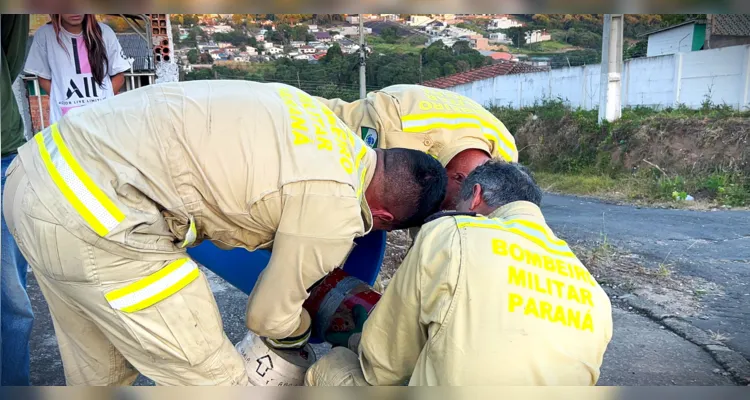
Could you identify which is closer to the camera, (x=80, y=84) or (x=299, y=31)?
(x=299, y=31)

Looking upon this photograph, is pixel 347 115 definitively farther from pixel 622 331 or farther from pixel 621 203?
pixel 621 203

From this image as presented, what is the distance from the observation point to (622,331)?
333 centimetres

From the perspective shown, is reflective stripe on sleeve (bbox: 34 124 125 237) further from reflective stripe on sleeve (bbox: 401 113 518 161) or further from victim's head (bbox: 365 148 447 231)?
reflective stripe on sleeve (bbox: 401 113 518 161)

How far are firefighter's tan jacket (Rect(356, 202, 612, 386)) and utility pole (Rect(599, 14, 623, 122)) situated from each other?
1113 centimetres

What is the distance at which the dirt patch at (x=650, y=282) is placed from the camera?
3.82 metres

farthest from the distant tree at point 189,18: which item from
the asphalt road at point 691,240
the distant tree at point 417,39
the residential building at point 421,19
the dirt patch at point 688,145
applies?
the dirt patch at point 688,145

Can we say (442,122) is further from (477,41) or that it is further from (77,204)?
(477,41)

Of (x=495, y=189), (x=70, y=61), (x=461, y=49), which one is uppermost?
(x=461, y=49)

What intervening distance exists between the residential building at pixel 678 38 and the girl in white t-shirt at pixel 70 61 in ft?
55.4

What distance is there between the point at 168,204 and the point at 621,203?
827cm

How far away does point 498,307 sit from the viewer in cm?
135

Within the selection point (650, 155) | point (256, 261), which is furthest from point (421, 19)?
point (650, 155)

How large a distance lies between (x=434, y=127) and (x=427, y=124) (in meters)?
0.03

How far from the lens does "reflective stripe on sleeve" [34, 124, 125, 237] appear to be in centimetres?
145
